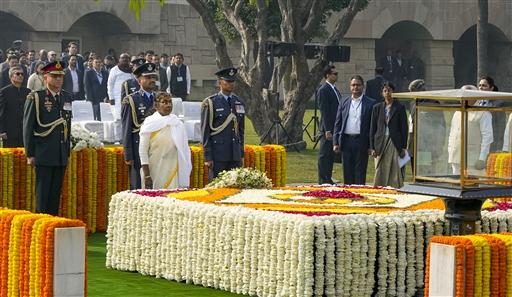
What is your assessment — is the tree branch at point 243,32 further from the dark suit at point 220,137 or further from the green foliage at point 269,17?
the dark suit at point 220,137

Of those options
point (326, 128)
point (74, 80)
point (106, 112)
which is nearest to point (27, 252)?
point (326, 128)

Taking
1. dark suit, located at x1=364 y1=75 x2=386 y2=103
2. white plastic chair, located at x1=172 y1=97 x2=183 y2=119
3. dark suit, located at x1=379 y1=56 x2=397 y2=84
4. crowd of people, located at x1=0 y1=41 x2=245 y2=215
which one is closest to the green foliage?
dark suit, located at x1=379 y1=56 x2=397 y2=84

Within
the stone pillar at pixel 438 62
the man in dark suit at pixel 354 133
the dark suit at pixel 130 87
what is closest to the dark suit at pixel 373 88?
the man in dark suit at pixel 354 133

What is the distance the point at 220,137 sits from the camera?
627 inches

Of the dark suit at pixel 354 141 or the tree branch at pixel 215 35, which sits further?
the tree branch at pixel 215 35

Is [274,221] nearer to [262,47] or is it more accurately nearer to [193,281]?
[193,281]

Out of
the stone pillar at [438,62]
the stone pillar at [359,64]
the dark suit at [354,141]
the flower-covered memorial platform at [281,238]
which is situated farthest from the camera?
the stone pillar at [438,62]

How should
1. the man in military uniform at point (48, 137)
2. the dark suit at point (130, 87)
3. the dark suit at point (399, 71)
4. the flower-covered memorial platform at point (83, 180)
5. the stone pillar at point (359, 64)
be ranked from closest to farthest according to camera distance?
the man in military uniform at point (48, 137) < the flower-covered memorial platform at point (83, 180) < the dark suit at point (130, 87) < the dark suit at point (399, 71) < the stone pillar at point (359, 64)

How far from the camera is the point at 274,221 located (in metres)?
11.2

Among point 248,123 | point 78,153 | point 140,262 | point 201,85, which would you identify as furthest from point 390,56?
point 140,262

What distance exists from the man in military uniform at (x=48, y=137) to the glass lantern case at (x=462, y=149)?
512 centimetres

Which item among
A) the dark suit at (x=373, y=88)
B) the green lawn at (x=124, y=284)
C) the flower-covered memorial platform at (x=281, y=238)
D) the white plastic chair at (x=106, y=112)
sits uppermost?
the dark suit at (x=373, y=88)

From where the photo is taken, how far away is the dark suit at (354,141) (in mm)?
18188

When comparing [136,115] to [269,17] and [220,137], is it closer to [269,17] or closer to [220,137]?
[220,137]
